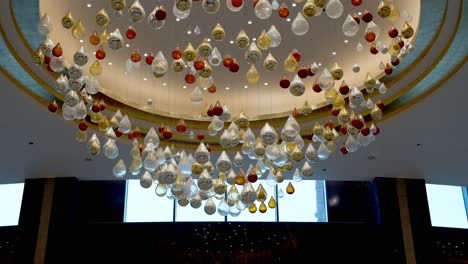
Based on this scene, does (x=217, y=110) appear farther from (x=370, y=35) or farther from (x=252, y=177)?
(x=370, y=35)

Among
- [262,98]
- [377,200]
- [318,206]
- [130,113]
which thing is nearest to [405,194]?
[377,200]

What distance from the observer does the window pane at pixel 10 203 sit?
41.2 ft

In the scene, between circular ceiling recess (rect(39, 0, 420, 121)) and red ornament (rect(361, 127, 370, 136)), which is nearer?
circular ceiling recess (rect(39, 0, 420, 121))

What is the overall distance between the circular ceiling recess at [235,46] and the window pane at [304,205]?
10.5ft

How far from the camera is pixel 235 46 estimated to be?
8.12m

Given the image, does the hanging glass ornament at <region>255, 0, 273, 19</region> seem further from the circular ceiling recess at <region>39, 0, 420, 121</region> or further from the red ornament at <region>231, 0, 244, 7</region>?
the red ornament at <region>231, 0, 244, 7</region>

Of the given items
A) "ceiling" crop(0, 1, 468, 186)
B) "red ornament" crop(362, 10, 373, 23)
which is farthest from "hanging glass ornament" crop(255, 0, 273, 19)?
"ceiling" crop(0, 1, 468, 186)

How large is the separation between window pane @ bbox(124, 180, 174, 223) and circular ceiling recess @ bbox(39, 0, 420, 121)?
334 cm

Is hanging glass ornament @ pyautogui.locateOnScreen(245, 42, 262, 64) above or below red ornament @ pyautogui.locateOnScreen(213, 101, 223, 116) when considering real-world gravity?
above

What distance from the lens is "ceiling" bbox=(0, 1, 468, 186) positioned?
313 inches

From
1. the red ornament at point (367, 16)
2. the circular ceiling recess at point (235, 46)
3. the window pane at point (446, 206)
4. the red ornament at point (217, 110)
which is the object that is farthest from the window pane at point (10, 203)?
the red ornament at point (367, 16)

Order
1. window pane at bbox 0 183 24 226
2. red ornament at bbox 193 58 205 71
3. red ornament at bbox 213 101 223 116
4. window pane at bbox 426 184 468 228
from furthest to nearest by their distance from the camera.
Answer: window pane at bbox 426 184 468 228 < window pane at bbox 0 183 24 226 < red ornament at bbox 213 101 223 116 < red ornament at bbox 193 58 205 71

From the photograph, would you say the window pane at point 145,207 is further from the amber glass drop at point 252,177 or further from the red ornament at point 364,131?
the red ornament at point 364,131

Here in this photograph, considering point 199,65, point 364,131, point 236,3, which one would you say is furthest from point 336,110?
point 236,3
